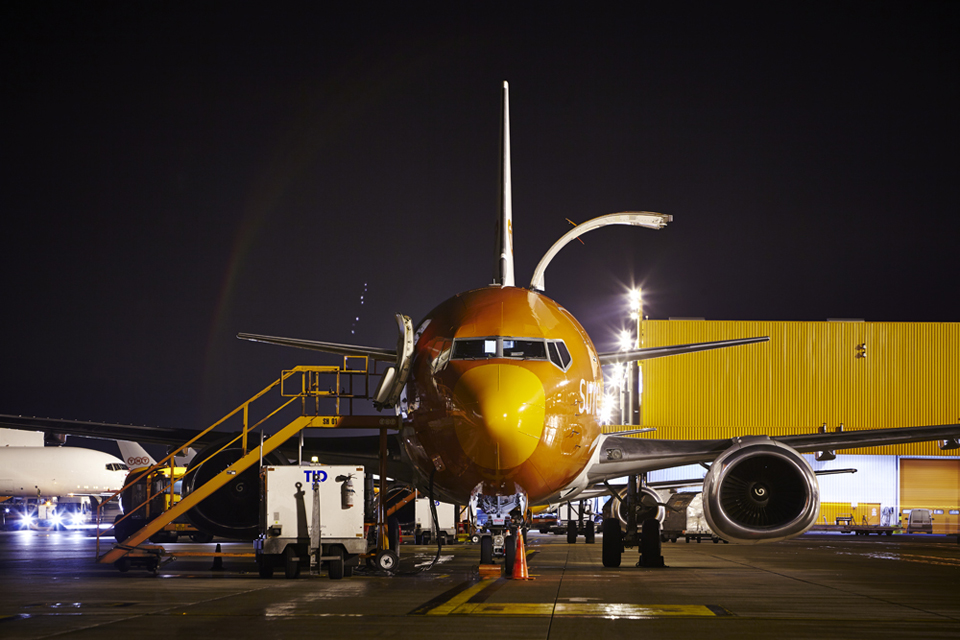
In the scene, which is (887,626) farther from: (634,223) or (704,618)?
(634,223)

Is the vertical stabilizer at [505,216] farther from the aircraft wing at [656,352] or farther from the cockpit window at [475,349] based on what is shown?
the cockpit window at [475,349]

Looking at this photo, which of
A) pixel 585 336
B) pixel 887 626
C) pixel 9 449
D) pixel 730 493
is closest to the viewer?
pixel 887 626

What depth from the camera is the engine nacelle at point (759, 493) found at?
Result: 48.5 feet

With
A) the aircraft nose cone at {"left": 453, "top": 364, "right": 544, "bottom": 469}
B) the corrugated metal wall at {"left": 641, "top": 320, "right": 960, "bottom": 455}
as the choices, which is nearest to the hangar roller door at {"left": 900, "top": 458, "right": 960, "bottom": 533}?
the corrugated metal wall at {"left": 641, "top": 320, "right": 960, "bottom": 455}

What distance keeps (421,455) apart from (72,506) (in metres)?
71.9

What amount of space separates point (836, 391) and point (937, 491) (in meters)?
8.36

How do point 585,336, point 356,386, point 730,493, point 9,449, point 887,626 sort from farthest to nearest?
point 9,449 < point 356,386 < point 730,493 < point 585,336 < point 887,626

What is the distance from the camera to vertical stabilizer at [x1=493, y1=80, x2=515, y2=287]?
18.2 metres

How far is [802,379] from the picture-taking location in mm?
52875

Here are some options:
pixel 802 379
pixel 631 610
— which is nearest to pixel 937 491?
pixel 802 379

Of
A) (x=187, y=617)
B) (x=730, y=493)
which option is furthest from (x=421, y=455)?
(x=730, y=493)

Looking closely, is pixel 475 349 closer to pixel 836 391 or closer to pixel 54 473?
pixel 836 391

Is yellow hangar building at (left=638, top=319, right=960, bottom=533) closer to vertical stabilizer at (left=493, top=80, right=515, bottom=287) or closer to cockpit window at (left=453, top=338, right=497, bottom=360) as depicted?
vertical stabilizer at (left=493, top=80, right=515, bottom=287)

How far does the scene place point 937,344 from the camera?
53.0 m
